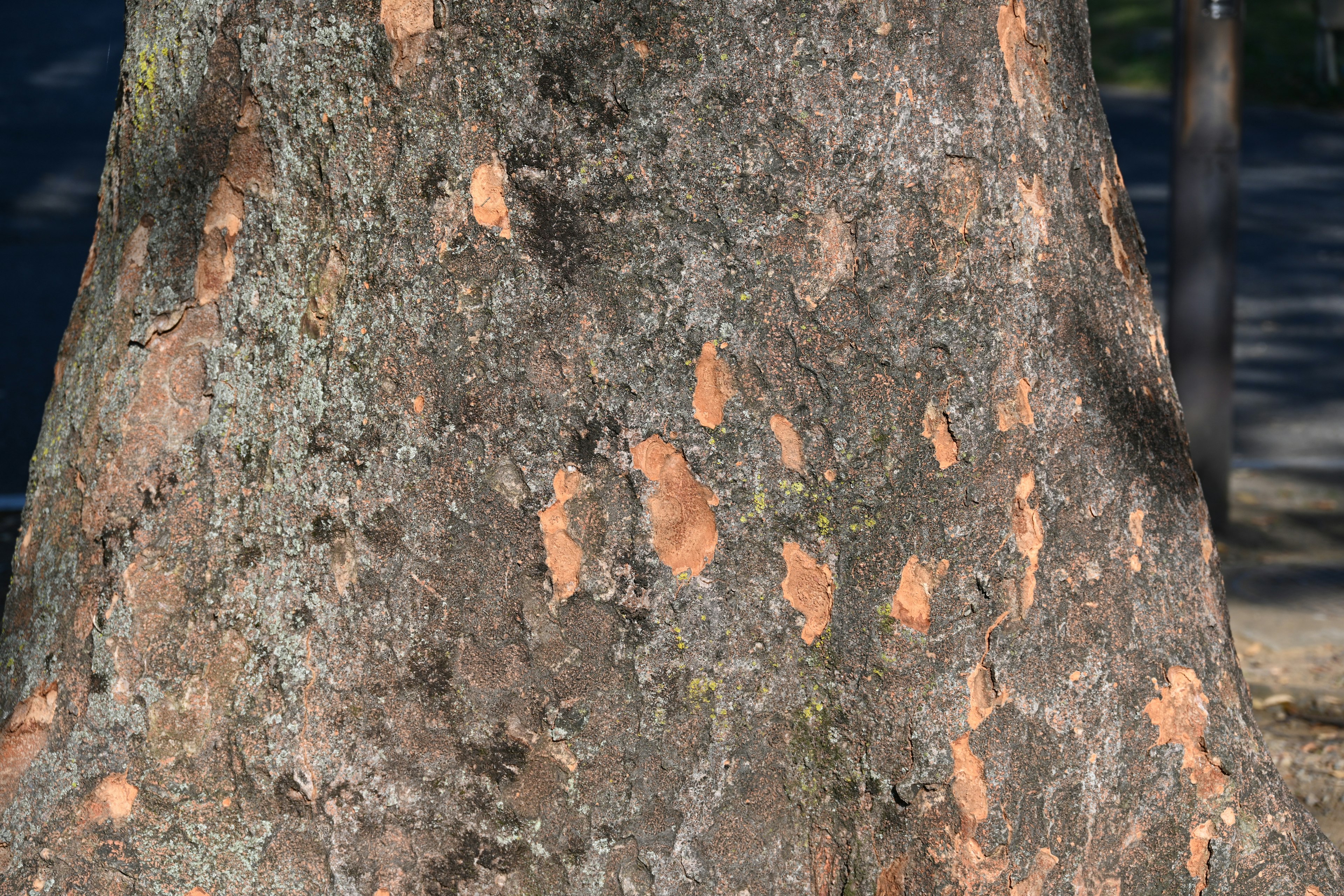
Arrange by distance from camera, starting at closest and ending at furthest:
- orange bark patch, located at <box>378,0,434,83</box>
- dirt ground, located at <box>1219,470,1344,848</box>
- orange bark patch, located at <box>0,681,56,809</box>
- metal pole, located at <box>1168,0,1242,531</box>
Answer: orange bark patch, located at <box>378,0,434,83</box> → orange bark patch, located at <box>0,681,56,809</box> → dirt ground, located at <box>1219,470,1344,848</box> → metal pole, located at <box>1168,0,1242,531</box>

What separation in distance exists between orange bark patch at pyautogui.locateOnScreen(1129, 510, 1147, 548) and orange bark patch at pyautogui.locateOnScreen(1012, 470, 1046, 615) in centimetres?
16

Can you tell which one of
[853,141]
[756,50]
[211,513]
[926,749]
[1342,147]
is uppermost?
[756,50]

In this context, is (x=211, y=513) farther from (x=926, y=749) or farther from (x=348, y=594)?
(x=926, y=749)

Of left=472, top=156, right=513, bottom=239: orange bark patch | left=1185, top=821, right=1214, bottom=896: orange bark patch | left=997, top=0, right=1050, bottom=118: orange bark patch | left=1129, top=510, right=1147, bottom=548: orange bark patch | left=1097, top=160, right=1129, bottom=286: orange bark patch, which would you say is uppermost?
left=997, top=0, right=1050, bottom=118: orange bark patch

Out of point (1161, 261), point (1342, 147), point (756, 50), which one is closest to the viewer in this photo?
point (756, 50)

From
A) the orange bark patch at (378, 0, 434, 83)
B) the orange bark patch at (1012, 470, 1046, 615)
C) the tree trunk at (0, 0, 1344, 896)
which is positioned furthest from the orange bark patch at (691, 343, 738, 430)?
the orange bark patch at (378, 0, 434, 83)

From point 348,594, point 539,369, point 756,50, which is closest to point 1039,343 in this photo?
point 756,50

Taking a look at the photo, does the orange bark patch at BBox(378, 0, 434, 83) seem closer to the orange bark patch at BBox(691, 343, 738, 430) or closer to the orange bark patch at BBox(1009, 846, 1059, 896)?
the orange bark patch at BBox(691, 343, 738, 430)

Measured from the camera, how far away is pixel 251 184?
144 centimetres

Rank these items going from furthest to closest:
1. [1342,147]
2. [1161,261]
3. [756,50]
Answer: [1342,147] < [1161,261] < [756,50]

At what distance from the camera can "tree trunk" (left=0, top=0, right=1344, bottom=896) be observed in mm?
1375

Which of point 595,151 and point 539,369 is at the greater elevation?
point 595,151

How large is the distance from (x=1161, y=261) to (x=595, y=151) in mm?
7680

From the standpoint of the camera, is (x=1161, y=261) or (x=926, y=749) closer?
(x=926, y=749)
